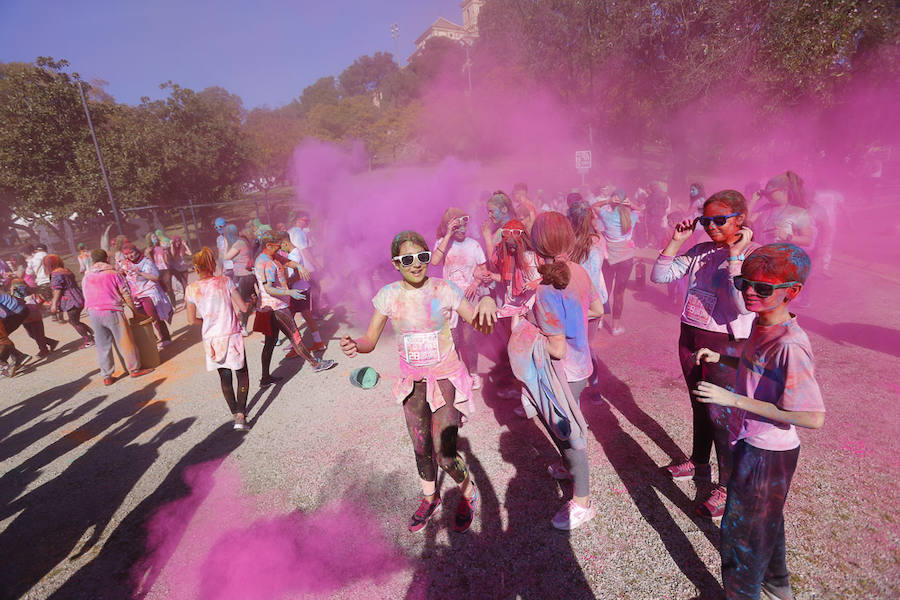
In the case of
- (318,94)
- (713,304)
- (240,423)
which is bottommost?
(240,423)

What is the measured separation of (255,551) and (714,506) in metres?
3.34

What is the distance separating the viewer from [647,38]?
1628cm

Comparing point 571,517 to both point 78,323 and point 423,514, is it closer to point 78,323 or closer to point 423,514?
point 423,514

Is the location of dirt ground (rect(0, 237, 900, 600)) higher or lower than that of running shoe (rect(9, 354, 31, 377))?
lower

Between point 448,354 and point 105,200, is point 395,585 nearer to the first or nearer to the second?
point 448,354

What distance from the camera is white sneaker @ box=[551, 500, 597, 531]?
2906 mm

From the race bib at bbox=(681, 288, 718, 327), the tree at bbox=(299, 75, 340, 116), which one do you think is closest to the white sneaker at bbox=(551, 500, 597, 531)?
the race bib at bbox=(681, 288, 718, 327)

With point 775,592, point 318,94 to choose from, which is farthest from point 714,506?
point 318,94

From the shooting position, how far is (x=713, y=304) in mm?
2773

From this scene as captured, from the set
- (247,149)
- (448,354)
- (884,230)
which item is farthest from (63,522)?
(247,149)

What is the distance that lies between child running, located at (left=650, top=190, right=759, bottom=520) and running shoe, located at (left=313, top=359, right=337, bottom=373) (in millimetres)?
4653

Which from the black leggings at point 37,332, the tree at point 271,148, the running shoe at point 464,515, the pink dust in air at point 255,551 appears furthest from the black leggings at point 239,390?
the tree at point 271,148

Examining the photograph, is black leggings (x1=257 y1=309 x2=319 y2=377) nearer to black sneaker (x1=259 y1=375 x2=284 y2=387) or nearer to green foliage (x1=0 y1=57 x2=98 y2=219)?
black sneaker (x1=259 y1=375 x2=284 y2=387)

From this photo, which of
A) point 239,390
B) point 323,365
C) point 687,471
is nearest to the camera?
point 687,471
